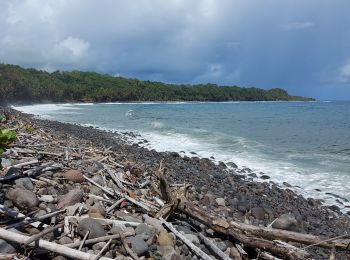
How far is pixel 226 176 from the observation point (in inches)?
547

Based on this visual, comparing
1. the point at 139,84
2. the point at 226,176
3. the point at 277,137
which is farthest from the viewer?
the point at 139,84

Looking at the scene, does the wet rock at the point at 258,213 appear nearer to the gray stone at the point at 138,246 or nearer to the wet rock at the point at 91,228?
the gray stone at the point at 138,246

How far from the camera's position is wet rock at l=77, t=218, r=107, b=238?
187 inches

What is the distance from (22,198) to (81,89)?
451ft

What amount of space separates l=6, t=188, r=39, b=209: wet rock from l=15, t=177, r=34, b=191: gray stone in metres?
0.55

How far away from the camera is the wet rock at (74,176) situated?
22.4ft

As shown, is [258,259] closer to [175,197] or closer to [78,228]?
[175,197]

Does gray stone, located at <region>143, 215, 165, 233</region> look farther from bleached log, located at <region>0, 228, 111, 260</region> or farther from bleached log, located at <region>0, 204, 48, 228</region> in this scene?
bleached log, located at <region>0, 204, 48, 228</region>

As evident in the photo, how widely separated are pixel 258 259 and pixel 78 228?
2638 mm

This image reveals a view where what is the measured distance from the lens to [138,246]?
4.79 m

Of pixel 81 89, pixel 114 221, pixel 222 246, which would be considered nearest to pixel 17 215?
pixel 114 221

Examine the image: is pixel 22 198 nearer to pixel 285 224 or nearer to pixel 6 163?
pixel 6 163

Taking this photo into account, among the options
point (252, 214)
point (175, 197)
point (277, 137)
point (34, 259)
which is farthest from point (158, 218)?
point (277, 137)

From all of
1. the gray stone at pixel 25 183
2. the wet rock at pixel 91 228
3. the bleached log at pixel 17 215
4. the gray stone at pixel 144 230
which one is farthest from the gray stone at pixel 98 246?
the gray stone at pixel 25 183
